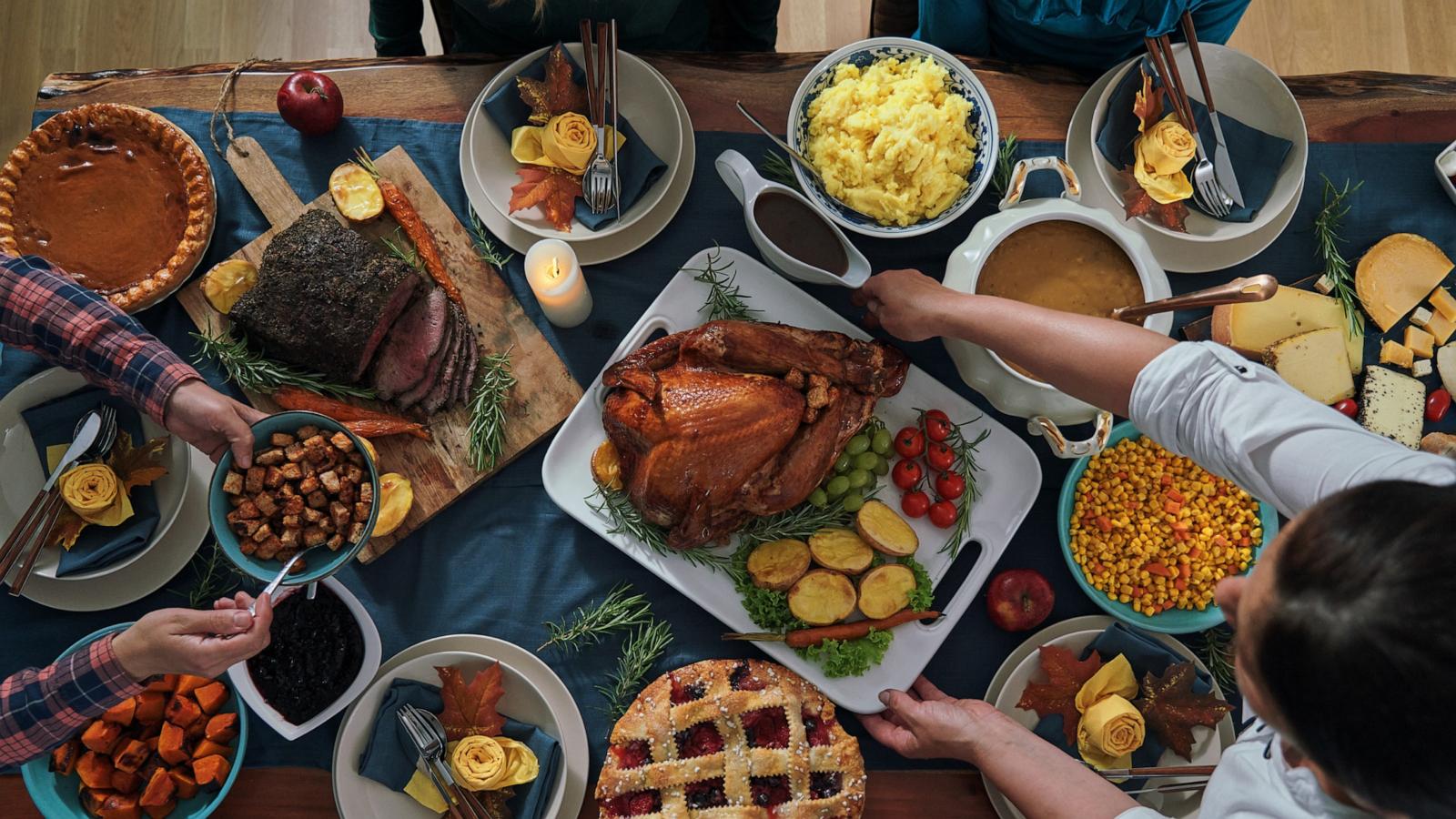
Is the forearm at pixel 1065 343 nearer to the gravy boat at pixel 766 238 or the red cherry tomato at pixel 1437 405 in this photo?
the gravy boat at pixel 766 238

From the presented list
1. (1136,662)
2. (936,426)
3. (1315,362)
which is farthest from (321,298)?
(1315,362)

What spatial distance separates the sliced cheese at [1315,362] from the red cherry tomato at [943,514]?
2.56 feet

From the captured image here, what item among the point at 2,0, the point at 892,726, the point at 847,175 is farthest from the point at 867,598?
the point at 2,0

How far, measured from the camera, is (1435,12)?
3.41m

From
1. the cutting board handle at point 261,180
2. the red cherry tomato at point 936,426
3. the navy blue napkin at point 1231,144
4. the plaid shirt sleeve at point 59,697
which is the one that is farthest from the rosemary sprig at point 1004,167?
the plaid shirt sleeve at point 59,697

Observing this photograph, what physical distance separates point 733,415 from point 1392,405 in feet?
4.98

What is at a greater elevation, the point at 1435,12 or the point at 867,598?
the point at 1435,12

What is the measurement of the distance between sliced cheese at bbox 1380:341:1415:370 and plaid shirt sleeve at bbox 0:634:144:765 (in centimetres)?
278

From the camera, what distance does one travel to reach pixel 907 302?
1899 mm

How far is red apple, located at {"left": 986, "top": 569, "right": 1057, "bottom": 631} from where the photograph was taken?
205 cm

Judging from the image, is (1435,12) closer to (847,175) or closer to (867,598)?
(847,175)

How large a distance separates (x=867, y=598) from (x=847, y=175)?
936 mm

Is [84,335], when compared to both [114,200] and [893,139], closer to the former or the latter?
[114,200]

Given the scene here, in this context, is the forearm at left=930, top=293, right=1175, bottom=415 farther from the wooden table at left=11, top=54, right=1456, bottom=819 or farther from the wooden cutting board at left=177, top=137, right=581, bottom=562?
the wooden cutting board at left=177, top=137, right=581, bottom=562
